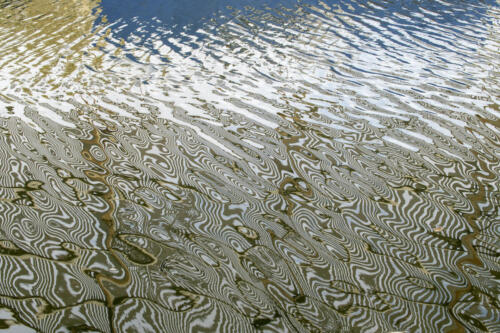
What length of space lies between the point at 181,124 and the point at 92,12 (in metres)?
9.21

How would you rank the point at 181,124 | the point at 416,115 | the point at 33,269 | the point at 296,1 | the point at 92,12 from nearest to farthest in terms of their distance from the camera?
the point at 33,269, the point at 181,124, the point at 416,115, the point at 92,12, the point at 296,1

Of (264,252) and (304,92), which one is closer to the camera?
(264,252)

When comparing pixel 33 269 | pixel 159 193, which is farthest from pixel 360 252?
pixel 33 269

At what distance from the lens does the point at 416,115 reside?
656 centimetres

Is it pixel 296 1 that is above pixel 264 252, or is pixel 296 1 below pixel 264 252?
below

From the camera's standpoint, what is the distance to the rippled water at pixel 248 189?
312 cm

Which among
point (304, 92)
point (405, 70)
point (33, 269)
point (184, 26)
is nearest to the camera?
point (33, 269)

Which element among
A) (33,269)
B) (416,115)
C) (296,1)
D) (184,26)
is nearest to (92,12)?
(184,26)

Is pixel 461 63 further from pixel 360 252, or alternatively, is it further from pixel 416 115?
pixel 360 252

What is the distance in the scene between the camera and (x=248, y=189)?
4594 millimetres

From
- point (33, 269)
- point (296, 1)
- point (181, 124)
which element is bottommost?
point (296, 1)

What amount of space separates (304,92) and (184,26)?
5.71 meters

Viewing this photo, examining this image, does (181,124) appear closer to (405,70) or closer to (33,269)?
(33,269)

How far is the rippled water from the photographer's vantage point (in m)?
3.12
